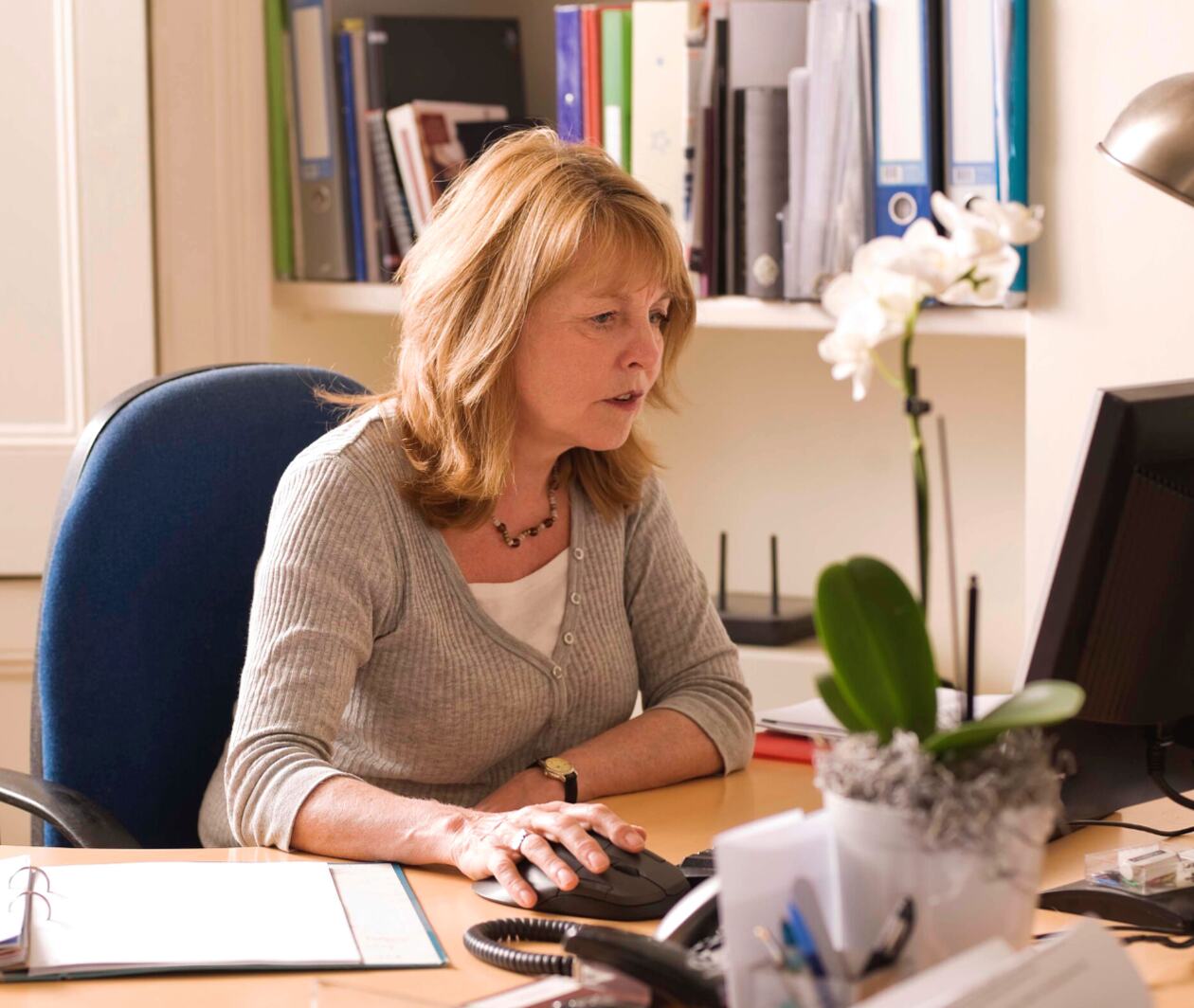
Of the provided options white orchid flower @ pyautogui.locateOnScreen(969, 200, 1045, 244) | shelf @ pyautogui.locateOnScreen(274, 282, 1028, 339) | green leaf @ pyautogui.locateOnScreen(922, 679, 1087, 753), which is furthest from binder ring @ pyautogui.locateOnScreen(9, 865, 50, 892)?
shelf @ pyautogui.locateOnScreen(274, 282, 1028, 339)

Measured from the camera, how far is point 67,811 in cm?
152

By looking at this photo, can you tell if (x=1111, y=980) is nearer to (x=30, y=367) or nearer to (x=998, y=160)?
(x=998, y=160)

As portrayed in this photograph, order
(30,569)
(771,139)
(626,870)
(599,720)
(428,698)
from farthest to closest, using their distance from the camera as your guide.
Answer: (30,569), (771,139), (599,720), (428,698), (626,870)

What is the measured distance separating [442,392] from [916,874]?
0.93 meters

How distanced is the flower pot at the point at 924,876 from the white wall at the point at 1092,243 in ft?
4.02

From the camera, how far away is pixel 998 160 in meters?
1.97

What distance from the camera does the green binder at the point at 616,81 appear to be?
227 cm

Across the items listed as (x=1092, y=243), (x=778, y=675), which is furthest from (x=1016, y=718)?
(x=778, y=675)

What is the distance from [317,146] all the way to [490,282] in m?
1.02

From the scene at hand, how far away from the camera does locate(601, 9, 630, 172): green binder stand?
7.45 ft

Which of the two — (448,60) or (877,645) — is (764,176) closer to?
(448,60)

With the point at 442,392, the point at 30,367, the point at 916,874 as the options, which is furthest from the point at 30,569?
the point at 916,874

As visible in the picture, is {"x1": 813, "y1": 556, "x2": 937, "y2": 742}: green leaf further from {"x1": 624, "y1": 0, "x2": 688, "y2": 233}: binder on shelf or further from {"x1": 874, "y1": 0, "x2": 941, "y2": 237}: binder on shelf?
{"x1": 624, "y1": 0, "x2": 688, "y2": 233}: binder on shelf

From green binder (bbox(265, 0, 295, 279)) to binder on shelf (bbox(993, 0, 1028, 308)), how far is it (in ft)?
3.76
